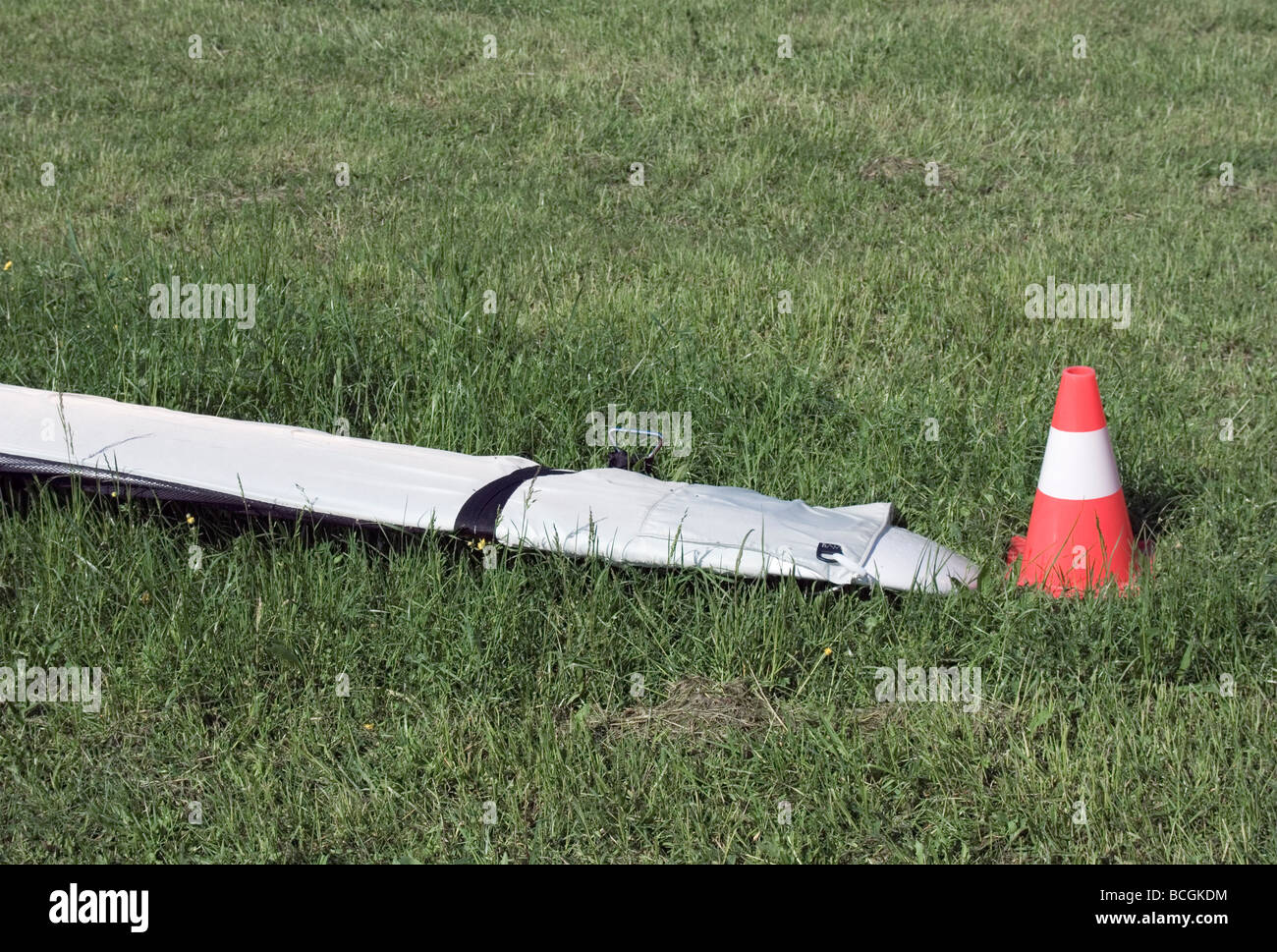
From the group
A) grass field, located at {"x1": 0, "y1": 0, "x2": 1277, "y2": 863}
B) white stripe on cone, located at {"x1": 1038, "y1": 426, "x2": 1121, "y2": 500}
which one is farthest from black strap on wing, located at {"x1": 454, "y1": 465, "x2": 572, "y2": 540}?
white stripe on cone, located at {"x1": 1038, "y1": 426, "x2": 1121, "y2": 500}

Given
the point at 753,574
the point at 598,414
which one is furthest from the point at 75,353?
the point at 753,574

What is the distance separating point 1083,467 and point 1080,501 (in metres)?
0.10

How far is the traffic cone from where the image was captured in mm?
3662

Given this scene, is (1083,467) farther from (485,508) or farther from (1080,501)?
(485,508)

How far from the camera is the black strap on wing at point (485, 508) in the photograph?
3.66m

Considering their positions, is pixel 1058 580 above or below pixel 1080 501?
below

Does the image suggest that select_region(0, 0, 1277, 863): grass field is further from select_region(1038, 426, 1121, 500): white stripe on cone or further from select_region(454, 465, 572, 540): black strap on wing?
select_region(1038, 426, 1121, 500): white stripe on cone

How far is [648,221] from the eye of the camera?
699cm

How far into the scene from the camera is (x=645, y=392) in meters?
4.80

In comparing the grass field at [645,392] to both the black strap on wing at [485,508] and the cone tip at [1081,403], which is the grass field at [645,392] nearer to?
the black strap on wing at [485,508]

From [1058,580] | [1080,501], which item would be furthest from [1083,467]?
[1058,580]

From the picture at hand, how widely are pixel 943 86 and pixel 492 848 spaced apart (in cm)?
710

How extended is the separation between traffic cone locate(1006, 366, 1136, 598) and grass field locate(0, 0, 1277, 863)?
16 centimetres
